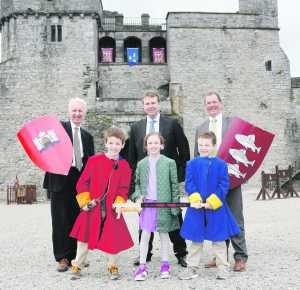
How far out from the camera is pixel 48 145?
248 inches

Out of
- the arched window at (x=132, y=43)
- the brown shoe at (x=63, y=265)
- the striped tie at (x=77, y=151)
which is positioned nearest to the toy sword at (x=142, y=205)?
the striped tie at (x=77, y=151)

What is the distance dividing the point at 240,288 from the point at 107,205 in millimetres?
1877

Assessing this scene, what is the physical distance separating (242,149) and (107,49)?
24241 mm

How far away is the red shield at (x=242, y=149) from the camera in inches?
243

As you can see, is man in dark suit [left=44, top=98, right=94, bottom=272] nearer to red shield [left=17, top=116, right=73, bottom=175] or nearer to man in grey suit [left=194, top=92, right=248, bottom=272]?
red shield [left=17, top=116, right=73, bottom=175]

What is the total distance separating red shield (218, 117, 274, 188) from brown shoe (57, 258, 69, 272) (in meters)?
2.48

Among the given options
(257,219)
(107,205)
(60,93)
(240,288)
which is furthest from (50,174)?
(60,93)

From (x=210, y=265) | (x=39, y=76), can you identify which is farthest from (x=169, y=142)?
(x=39, y=76)

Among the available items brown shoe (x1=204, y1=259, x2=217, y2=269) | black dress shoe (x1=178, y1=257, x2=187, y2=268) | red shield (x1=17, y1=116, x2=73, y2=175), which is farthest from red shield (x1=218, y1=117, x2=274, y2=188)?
red shield (x1=17, y1=116, x2=73, y2=175)

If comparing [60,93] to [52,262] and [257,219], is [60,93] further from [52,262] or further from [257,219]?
[52,262]

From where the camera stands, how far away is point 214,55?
28547mm

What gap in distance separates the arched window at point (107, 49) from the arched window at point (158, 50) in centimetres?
264

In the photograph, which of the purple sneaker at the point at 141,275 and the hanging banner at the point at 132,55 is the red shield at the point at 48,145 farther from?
the hanging banner at the point at 132,55

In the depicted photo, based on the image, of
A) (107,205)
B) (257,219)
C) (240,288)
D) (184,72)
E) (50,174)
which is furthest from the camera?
(184,72)
